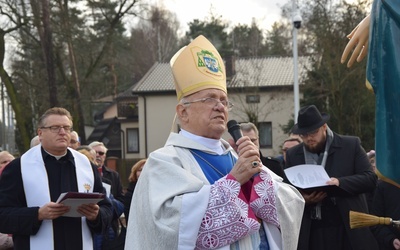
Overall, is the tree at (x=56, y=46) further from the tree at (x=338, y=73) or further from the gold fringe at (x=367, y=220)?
the gold fringe at (x=367, y=220)

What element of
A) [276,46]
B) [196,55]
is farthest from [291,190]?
[276,46]

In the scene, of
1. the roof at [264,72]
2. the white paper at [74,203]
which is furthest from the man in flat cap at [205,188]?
the roof at [264,72]

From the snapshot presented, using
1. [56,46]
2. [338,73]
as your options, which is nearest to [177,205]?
[338,73]

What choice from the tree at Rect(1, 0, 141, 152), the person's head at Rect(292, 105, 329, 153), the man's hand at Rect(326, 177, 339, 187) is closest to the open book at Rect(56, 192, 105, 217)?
the man's hand at Rect(326, 177, 339, 187)

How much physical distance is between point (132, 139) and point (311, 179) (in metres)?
42.2

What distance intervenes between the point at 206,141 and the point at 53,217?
1.94 m

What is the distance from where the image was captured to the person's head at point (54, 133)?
5.75 meters

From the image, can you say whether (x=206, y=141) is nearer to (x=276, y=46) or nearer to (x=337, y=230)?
(x=337, y=230)

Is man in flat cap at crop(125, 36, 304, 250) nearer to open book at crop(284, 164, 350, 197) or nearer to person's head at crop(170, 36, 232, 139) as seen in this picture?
person's head at crop(170, 36, 232, 139)

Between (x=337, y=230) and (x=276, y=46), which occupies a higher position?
(x=276, y=46)

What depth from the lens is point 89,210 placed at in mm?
5664

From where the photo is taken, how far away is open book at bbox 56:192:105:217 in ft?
17.1

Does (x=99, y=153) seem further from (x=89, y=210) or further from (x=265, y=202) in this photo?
(x=265, y=202)

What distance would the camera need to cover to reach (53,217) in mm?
5453
